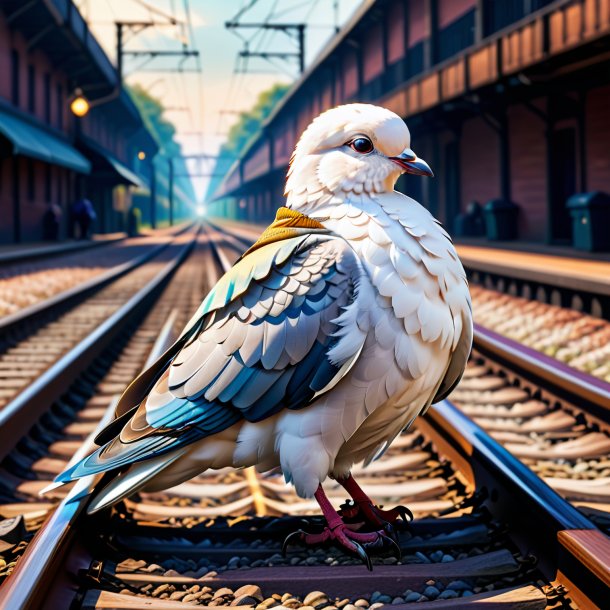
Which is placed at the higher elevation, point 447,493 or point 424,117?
point 424,117

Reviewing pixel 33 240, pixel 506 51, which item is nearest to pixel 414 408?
pixel 506 51

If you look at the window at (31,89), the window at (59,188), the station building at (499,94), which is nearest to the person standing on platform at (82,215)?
the window at (59,188)

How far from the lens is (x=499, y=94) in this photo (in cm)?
1961

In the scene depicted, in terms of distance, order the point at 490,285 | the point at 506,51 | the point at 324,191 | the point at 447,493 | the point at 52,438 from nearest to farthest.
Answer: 1. the point at 324,191
2. the point at 447,493
3. the point at 52,438
4. the point at 490,285
5. the point at 506,51

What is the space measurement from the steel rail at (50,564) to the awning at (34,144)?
20210 millimetres

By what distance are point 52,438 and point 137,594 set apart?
9.09ft

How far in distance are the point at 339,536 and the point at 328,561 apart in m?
0.15

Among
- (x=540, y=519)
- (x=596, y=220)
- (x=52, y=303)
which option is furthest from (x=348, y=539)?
(x=596, y=220)

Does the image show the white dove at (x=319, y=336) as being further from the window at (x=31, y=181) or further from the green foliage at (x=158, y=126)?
the green foliage at (x=158, y=126)

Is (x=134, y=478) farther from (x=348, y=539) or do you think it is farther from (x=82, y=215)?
(x=82, y=215)

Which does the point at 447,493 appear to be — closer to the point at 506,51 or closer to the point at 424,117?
the point at 506,51

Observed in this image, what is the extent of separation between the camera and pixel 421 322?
2211 millimetres

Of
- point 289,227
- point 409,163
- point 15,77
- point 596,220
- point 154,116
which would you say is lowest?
point 289,227

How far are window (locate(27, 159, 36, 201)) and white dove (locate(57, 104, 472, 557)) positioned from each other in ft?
93.2
